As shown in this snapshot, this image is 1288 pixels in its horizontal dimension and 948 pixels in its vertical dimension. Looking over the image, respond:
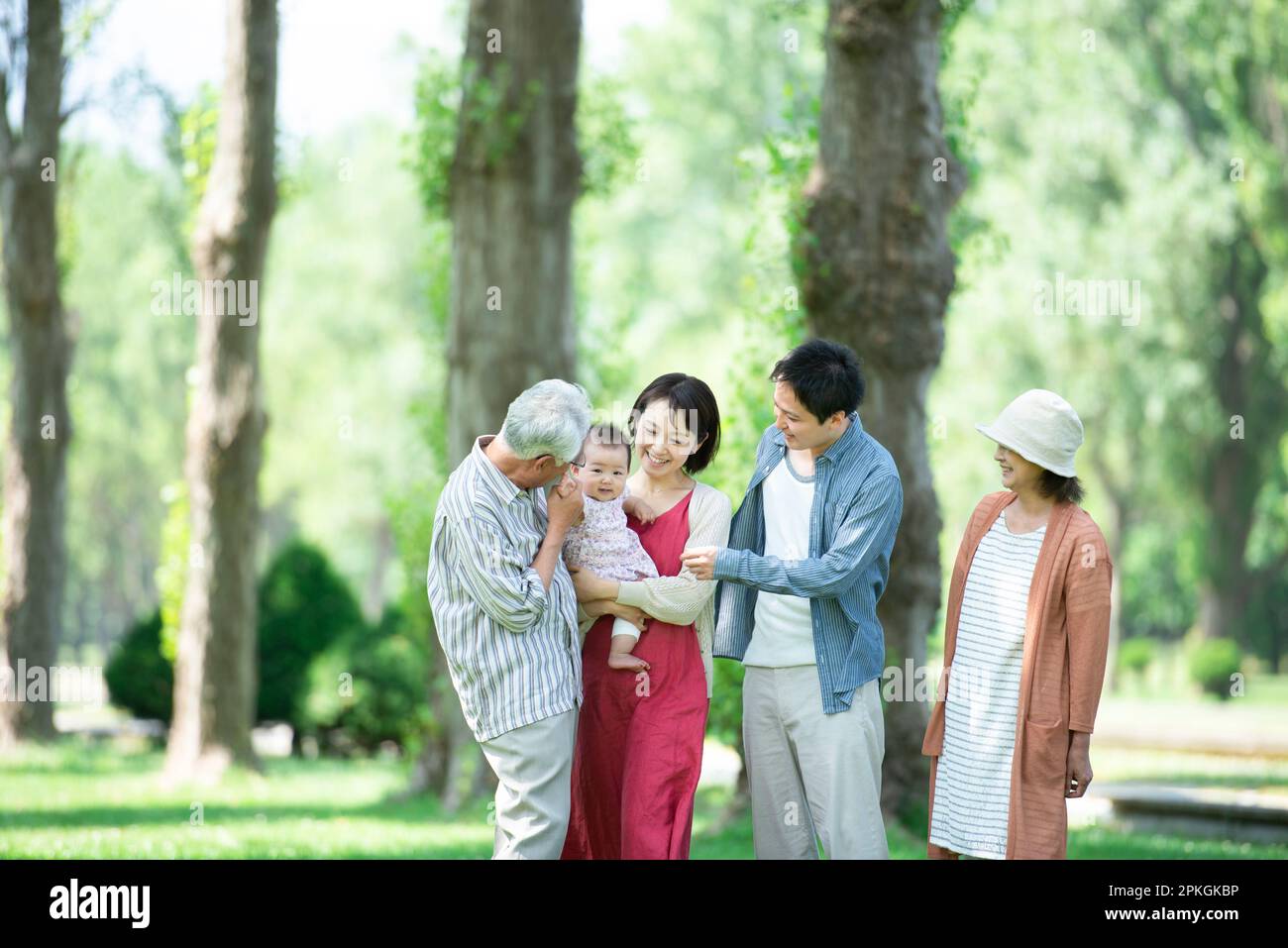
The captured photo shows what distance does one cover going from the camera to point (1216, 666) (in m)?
28.1

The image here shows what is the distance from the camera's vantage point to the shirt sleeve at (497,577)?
4.59m

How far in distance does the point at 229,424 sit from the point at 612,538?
8.91 metres

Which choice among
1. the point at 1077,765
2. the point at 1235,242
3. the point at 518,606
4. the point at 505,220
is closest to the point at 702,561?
the point at 518,606

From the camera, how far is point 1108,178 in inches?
1115

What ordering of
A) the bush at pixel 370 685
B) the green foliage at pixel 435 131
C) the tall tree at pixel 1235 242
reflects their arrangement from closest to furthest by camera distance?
the green foliage at pixel 435 131 → the bush at pixel 370 685 → the tall tree at pixel 1235 242

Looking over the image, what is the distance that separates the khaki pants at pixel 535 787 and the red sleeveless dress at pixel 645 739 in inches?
9.9

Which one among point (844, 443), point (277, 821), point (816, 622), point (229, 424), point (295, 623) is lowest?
point (277, 821)

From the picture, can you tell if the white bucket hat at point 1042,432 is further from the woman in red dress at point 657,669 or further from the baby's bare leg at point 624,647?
the baby's bare leg at point 624,647

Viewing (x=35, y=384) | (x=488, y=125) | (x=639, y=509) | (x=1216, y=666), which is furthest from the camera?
(x=1216, y=666)

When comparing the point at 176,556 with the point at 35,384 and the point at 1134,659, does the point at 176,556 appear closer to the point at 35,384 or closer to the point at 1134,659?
the point at 35,384

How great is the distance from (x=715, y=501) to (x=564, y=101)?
6.71 m

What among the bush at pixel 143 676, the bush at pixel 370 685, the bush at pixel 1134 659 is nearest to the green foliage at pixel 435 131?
the bush at pixel 370 685

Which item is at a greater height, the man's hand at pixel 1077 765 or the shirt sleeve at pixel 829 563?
the shirt sleeve at pixel 829 563
